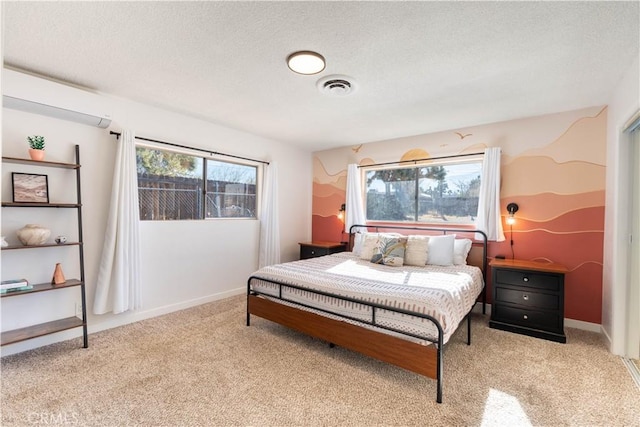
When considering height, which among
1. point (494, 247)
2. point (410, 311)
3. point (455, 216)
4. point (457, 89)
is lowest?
point (410, 311)

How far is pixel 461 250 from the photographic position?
3844mm

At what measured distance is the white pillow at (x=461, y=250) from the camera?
3.80 m

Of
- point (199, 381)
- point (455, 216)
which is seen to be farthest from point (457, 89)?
point (199, 381)

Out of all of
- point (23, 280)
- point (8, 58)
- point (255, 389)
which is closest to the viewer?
point (255, 389)

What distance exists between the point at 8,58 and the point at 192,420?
3054mm

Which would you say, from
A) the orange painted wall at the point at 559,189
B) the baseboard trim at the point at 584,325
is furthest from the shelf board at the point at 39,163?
the baseboard trim at the point at 584,325

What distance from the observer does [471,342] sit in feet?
10.0

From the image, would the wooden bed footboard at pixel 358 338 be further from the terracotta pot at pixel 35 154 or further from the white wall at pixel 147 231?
the terracotta pot at pixel 35 154

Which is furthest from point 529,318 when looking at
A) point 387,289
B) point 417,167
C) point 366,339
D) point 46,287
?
point 46,287

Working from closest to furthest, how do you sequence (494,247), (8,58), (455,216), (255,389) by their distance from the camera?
(255,389) < (8,58) < (494,247) < (455,216)

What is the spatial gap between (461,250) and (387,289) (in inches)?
66.2

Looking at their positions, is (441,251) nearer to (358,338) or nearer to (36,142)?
(358,338)

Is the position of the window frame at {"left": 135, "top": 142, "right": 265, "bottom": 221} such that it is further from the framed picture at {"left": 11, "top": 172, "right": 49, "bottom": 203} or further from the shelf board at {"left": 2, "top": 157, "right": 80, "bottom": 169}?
the framed picture at {"left": 11, "top": 172, "right": 49, "bottom": 203}

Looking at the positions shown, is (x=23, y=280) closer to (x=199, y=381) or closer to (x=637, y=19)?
(x=199, y=381)
